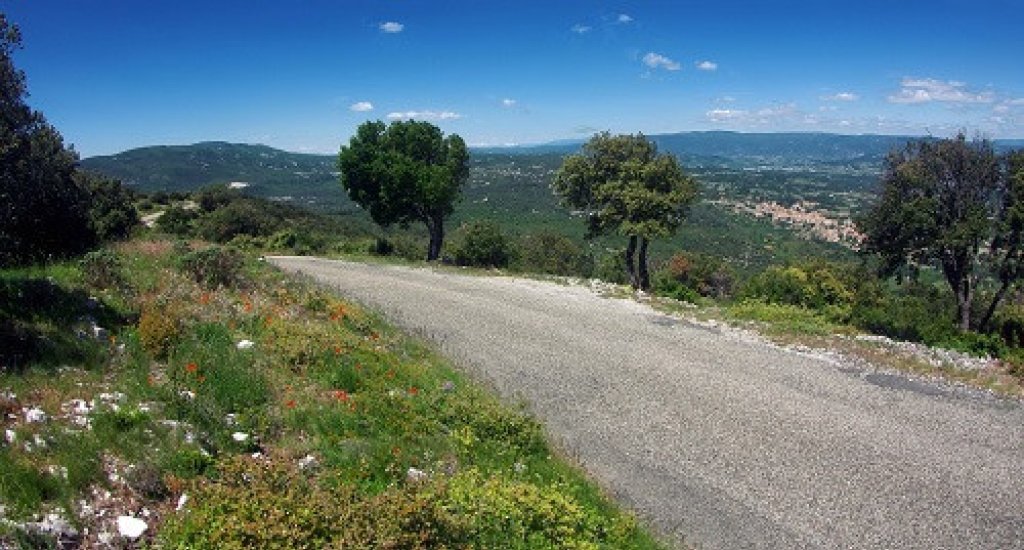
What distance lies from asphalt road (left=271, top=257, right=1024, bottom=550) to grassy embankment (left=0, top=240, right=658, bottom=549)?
5.60 ft

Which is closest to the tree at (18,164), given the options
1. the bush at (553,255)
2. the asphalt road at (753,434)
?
the asphalt road at (753,434)

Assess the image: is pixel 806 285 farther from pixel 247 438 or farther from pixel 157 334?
pixel 247 438

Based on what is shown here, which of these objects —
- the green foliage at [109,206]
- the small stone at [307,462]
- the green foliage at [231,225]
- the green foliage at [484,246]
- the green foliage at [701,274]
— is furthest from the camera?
the green foliage at [701,274]

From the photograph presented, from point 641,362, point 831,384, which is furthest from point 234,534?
point 831,384

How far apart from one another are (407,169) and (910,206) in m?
24.6

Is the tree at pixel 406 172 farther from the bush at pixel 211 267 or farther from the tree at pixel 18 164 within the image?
the tree at pixel 18 164

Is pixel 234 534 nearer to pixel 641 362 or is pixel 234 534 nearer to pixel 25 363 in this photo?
pixel 25 363

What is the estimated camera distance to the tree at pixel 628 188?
1298 inches

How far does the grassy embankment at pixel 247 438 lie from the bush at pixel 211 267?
7.94 feet

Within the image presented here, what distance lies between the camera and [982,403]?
14844mm

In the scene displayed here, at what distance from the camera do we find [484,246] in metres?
46.6

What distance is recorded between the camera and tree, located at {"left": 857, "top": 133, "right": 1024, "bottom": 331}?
25438 mm

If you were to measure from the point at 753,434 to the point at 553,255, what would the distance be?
63.9 m

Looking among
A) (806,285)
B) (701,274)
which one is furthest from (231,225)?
(806,285)
